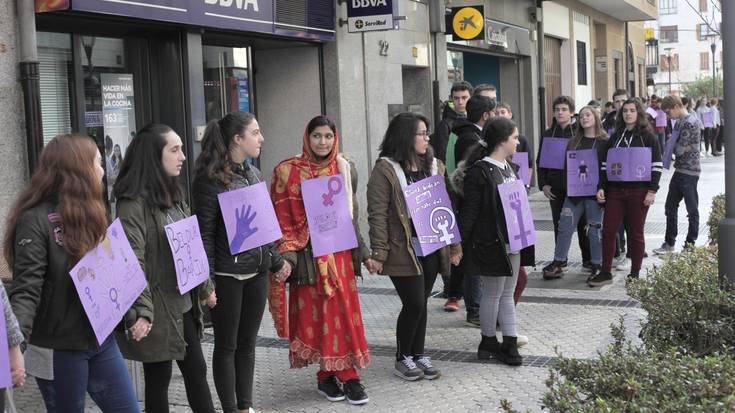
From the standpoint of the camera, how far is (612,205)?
32.4ft

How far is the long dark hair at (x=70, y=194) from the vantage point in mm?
4000

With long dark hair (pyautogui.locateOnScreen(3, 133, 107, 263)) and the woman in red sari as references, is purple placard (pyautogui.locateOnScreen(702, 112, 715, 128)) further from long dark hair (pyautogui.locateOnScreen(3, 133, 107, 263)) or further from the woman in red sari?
long dark hair (pyautogui.locateOnScreen(3, 133, 107, 263))

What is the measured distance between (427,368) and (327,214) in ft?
4.52

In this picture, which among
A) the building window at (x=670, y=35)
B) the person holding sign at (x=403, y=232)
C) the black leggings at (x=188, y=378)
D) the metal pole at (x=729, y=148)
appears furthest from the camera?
the building window at (x=670, y=35)

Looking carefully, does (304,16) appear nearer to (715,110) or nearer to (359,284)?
(359,284)

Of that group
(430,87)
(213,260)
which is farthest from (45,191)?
(430,87)

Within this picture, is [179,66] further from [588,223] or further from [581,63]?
[581,63]

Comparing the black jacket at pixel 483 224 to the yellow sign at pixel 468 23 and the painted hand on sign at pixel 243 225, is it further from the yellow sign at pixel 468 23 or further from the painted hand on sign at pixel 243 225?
the yellow sign at pixel 468 23

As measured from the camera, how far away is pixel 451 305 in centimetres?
903

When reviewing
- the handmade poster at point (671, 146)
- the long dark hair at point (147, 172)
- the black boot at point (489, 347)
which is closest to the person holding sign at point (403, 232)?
the black boot at point (489, 347)

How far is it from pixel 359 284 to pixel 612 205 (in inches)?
109

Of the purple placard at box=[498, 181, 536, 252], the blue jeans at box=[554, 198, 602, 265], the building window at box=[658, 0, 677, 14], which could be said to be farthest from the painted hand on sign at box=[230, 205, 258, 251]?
the building window at box=[658, 0, 677, 14]

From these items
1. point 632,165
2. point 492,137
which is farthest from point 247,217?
point 632,165

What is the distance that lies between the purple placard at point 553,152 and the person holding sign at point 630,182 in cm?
62
